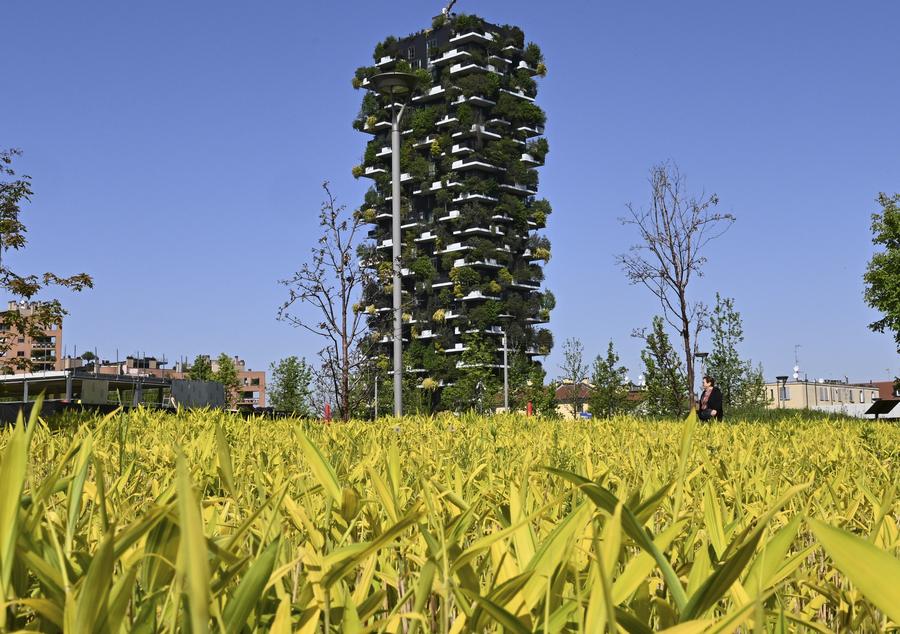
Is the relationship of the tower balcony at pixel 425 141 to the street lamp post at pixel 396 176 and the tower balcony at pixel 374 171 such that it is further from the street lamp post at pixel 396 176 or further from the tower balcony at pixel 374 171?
the street lamp post at pixel 396 176

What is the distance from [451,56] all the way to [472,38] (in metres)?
3.20

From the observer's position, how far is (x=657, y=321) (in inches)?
1316

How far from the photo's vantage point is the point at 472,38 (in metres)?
94.4

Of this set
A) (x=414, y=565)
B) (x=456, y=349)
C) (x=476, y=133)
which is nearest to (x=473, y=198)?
(x=476, y=133)

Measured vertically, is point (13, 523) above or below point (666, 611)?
above

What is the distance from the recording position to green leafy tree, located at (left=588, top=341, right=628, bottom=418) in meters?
47.7

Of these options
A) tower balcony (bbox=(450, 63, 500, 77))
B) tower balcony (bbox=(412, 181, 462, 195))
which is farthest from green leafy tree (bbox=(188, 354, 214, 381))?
tower balcony (bbox=(450, 63, 500, 77))

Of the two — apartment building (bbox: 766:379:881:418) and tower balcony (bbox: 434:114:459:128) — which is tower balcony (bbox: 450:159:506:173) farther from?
apartment building (bbox: 766:379:881:418)

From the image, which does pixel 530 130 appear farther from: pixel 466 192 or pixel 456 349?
pixel 456 349

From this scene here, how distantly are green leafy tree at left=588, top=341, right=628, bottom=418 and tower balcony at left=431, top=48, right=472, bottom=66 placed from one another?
54364 millimetres

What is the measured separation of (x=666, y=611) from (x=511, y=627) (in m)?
0.37

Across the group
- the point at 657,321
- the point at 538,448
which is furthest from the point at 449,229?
the point at 538,448

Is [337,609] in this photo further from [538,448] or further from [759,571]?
[538,448]

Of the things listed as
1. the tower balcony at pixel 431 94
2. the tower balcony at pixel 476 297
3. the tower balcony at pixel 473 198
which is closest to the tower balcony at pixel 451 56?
the tower balcony at pixel 431 94
